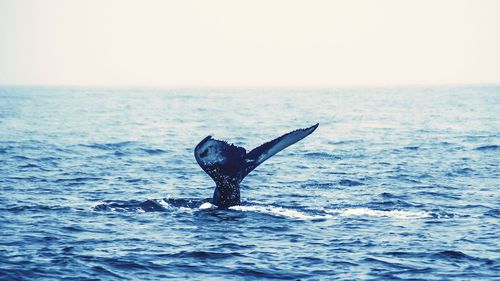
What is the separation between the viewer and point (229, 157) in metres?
12.9

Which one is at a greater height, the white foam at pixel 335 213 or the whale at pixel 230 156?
the whale at pixel 230 156

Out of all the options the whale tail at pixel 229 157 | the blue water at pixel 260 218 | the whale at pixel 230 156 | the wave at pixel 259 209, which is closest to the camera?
the blue water at pixel 260 218

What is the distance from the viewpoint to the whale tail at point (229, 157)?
12.4 meters

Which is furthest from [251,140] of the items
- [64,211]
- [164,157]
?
[64,211]

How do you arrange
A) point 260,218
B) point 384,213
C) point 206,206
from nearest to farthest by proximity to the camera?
point 260,218 < point 384,213 < point 206,206

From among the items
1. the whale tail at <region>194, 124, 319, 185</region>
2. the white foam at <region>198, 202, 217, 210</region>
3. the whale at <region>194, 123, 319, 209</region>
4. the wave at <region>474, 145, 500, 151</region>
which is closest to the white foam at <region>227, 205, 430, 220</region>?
the white foam at <region>198, 202, 217, 210</region>

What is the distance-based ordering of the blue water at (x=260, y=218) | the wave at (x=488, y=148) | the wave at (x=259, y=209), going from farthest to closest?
the wave at (x=488, y=148)
the wave at (x=259, y=209)
the blue water at (x=260, y=218)

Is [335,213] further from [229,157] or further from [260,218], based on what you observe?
[229,157]

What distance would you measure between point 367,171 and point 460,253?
11.4 metres

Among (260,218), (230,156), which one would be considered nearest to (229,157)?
(230,156)

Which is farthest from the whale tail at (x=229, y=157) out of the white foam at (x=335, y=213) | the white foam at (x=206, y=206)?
the white foam at (x=335, y=213)

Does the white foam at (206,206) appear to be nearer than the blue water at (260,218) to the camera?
No

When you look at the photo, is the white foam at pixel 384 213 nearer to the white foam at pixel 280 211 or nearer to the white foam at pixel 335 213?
the white foam at pixel 335 213

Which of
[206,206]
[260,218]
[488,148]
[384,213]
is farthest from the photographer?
[488,148]
